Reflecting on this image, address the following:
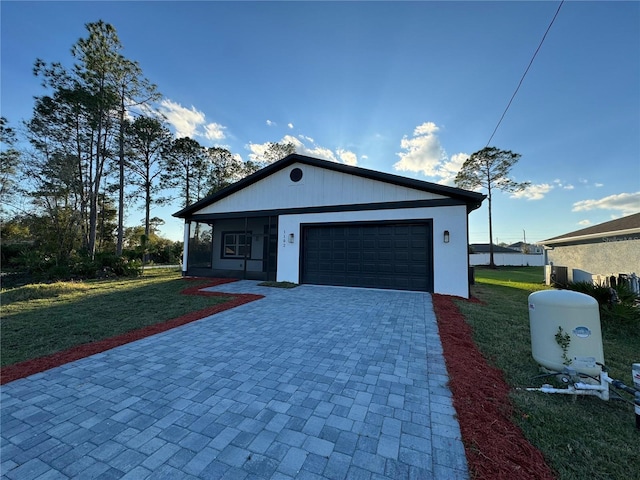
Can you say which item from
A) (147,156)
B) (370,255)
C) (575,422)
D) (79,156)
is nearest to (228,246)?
(370,255)

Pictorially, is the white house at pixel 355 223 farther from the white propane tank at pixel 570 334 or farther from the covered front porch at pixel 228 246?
the white propane tank at pixel 570 334

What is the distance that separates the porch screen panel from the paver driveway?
9.10m

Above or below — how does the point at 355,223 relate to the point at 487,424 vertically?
above

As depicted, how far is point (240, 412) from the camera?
2.31 m

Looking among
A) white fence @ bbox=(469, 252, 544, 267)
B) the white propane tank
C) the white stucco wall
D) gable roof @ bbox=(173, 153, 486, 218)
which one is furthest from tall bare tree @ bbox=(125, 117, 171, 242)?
white fence @ bbox=(469, 252, 544, 267)

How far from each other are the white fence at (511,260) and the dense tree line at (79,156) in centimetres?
3164

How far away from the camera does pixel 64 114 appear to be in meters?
14.8

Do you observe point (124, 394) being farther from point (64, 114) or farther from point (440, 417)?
point (64, 114)

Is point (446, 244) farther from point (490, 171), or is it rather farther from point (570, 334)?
point (490, 171)

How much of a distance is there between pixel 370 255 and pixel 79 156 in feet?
61.0

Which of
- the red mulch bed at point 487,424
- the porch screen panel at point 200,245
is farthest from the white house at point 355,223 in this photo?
the red mulch bed at point 487,424

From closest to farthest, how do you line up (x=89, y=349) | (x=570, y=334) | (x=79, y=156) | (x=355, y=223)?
(x=570, y=334), (x=89, y=349), (x=355, y=223), (x=79, y=156)

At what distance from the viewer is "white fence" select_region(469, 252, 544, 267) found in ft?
95.2

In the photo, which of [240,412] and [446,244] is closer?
[240,412]
